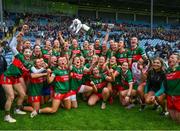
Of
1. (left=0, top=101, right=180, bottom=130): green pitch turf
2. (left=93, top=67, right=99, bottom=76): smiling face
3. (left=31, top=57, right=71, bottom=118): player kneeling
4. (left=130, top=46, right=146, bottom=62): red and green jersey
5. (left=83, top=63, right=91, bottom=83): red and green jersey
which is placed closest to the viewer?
(left=0, top=101, right=180, bottom=130): green pitch turf

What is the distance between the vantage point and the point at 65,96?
6.23 meters

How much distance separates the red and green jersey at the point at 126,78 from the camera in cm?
647

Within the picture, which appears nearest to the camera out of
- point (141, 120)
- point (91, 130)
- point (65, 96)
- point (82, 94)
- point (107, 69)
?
point (91, 130)

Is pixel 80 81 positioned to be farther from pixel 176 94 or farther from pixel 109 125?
pixel 176 94

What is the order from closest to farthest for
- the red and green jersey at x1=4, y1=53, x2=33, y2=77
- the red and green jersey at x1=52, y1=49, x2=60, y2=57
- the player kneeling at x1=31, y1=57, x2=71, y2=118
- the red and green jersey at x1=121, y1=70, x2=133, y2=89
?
the red and green jersey at x1=4, y1=53, x2=33, y2=77, the player kneeling at x1=31, y1=57, x2=71, y2=118, the red and green jersey at x1=121, y1=70, x2=133, y2=89, the red and green jersey at x1=52, y1=49, x2=60, y2=57

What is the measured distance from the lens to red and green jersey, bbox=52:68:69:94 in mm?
6125

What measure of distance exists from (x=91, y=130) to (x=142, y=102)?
1.68 metres

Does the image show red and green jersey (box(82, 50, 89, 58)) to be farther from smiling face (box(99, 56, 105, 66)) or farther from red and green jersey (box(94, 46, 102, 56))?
smiling face (box(99, 56, 105, 66))

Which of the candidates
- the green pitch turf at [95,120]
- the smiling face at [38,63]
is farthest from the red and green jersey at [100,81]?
the smiling face at [38,63]

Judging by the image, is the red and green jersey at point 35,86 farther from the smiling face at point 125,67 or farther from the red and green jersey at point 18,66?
the smiling face at point 125,67

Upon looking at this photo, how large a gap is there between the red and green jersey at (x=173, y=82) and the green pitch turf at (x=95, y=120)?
1.77 ft

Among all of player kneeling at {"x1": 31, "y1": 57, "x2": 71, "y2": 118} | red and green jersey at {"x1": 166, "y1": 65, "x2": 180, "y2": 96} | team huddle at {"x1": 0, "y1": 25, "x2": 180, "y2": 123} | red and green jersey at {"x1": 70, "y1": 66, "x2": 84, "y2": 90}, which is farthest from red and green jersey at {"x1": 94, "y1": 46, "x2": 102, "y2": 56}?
red and green jersey at {"x1": 166, "y1": 65, "x2": 180, "y2": 96}

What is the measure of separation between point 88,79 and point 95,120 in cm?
136

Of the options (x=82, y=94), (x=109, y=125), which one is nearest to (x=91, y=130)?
(x=109, y=125)
